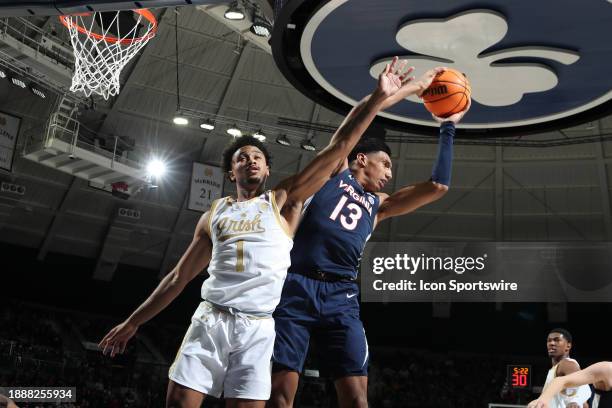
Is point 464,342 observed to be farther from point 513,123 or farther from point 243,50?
point 513,123

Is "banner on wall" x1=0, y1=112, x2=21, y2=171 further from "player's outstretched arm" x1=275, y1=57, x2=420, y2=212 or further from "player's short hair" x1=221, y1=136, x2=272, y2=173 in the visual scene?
"player's outstretched arm" x1=275, y1=57, x2=420, y2=212

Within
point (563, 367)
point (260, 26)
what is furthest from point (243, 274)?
point (260, 26)

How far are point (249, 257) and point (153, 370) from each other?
23.6 m

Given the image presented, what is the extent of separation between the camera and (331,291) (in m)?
5.25

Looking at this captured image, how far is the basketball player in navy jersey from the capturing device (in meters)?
5.11

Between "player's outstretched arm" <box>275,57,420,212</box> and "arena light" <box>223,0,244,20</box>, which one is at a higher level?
"arena light" <box>223,0,244,20</box>

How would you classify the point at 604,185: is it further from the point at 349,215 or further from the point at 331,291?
the point at 331,291

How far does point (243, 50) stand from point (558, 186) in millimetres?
11710

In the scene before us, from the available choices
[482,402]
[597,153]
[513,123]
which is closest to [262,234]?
[513,123]

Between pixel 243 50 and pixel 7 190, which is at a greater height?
pixel 243 50

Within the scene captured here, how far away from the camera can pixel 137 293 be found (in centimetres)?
2864

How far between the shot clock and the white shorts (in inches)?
543

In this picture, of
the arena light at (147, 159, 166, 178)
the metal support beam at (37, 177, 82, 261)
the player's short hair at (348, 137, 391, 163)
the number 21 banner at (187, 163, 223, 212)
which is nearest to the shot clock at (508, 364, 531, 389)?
the number 21 banner at (187, 163, 223, 212)

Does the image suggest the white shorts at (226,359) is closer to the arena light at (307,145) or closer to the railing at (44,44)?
the railing at (44,44)
